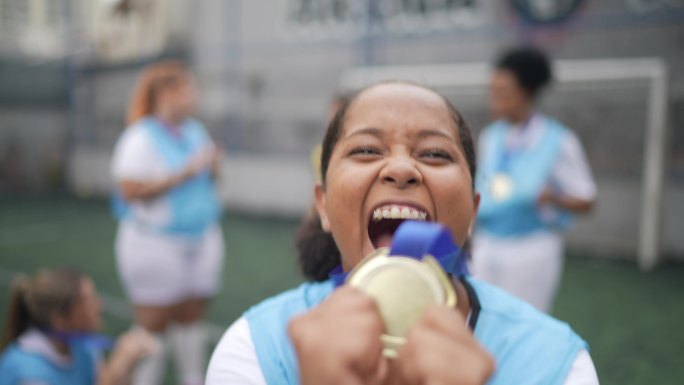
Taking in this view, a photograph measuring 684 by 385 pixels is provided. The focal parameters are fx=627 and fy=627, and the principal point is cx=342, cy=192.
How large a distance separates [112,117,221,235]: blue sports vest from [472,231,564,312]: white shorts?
5.06ft

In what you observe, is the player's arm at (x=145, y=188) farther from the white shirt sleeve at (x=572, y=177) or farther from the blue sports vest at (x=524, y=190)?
the white shirt sleeve at (x=572, y=177)

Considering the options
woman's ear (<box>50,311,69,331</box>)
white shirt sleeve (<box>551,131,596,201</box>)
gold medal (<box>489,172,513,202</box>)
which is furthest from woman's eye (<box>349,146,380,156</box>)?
white shirt sleeve (<box>551,131,596,201</box>)

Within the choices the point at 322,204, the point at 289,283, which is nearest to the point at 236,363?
the point at 322,204

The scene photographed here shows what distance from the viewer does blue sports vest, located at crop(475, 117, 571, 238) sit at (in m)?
3.08

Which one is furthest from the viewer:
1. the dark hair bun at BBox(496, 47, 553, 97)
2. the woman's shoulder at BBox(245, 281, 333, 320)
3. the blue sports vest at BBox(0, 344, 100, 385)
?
the dark hair bun at BBox(496, 47, 553, 97)

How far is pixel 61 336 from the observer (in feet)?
8.31

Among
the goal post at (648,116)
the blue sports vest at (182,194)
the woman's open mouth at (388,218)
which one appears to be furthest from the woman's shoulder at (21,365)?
the goal post at (648,116)

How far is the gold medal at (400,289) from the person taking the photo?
0.69 m

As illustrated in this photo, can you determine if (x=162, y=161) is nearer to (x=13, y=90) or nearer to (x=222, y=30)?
(x=222, y=30)

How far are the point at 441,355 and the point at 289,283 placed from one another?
578cm

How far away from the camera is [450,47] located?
882cm

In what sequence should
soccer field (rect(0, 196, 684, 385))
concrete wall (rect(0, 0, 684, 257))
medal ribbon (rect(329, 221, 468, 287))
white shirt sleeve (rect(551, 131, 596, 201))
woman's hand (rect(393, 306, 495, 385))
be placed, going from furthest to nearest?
concrete wall (rect(0, 0, 684, 257)), soccer field (rect(0, 196, 684, 385)), white shirt sleeve (rect(551, 131, 596, 201)), medal ribbon (rect(329, 221, 468, 287)), woman's hand (rect(393, 306, 495, 385))

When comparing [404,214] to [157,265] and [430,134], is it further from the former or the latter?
[157,265]

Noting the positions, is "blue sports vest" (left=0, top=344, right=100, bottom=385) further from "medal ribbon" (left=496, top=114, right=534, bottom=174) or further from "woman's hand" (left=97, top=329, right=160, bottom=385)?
"medal ribbon" (left=496, top=114, right=534, bottom=174)
